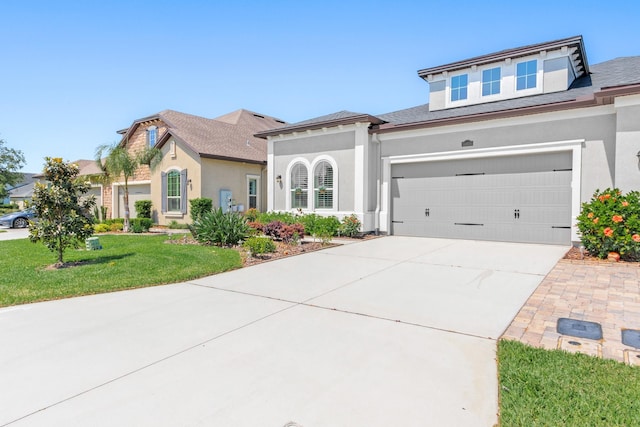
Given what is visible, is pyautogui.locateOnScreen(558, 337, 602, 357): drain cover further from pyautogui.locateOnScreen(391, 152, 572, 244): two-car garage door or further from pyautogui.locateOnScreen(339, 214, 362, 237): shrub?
pyautogui.locateOnScreen(339, 214, 362, 237): shrub

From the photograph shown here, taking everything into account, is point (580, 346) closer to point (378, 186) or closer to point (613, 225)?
point (613, 225)

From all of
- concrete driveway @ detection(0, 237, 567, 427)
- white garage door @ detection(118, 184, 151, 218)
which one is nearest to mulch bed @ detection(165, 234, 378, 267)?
concrete driveway @ detection(0, 237, 567, 427)

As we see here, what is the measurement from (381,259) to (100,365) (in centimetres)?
625

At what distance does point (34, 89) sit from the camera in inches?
550

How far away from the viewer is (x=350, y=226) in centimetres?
1244

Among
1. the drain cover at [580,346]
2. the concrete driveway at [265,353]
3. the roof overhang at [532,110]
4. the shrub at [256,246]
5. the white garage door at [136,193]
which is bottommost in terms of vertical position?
the concrete driveway at [265,353]

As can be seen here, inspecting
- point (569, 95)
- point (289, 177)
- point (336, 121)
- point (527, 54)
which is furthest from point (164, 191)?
point (569, 95)

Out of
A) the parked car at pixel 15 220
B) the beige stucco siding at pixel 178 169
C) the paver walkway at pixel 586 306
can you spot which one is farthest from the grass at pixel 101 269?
the parked car at pixel 15 220

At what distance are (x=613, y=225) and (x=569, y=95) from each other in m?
4.74

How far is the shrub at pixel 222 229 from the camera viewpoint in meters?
10.6

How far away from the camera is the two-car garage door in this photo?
404 inches

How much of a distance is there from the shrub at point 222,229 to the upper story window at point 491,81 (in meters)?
9.54

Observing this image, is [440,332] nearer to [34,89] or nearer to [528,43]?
[528,43]

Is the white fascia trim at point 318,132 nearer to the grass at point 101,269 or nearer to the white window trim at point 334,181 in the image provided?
the white window trim at point 334,181
